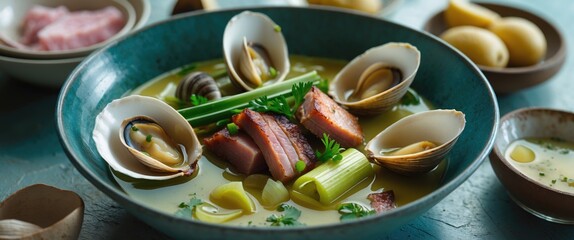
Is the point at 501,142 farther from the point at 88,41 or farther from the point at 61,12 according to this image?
the point at 61,12

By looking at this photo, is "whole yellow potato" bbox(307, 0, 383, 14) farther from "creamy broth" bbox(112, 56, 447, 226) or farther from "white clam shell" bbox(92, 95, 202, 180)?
"white clam shell" bbox(92, 95, 202, 180)

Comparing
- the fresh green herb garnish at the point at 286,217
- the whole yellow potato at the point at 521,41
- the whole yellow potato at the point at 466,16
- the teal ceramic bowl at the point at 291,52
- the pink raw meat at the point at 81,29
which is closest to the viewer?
the teal ceramic bowl at the point at 291,52

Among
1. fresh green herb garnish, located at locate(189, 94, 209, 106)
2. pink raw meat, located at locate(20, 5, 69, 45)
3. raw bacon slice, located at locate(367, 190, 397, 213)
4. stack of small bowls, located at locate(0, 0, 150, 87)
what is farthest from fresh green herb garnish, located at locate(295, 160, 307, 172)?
pink raw meat, located at locate(20, 5, 69, 45)

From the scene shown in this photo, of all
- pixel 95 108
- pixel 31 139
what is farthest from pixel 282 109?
pixel 31 139

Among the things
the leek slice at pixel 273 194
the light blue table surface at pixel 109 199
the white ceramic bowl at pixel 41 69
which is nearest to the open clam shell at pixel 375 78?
the light blue table surface at pixel 109 199

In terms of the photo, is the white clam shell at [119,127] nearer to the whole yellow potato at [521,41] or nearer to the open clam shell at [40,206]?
the open clam shell at [40,206]

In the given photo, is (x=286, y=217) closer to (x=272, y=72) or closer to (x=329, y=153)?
(x=329, y=153)

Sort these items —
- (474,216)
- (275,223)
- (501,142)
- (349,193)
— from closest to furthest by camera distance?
(275,223)
(349,193)
(474,216)
(501,142)
